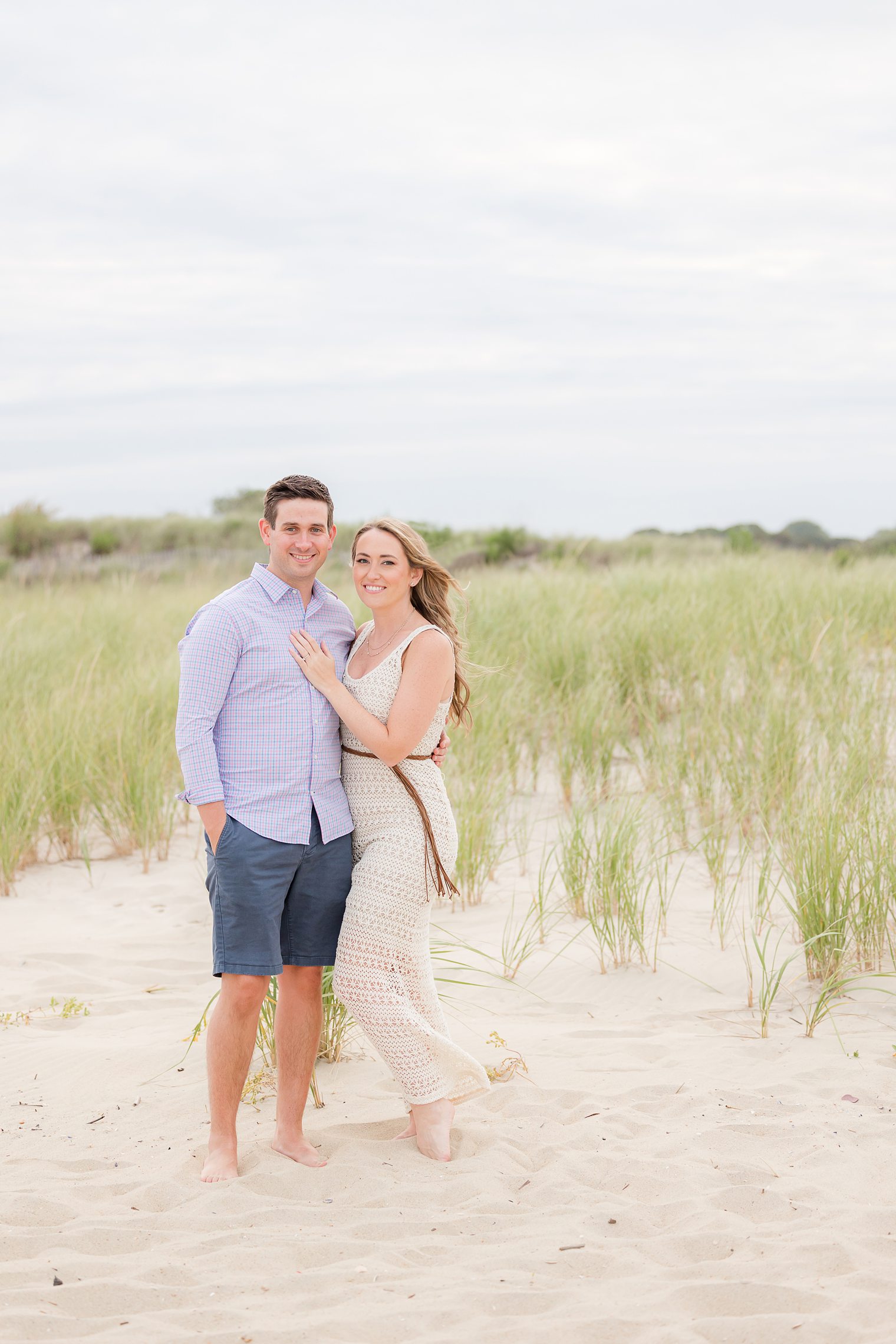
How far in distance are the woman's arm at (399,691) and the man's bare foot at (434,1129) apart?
103cm

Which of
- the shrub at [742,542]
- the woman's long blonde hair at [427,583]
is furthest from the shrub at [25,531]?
the woman's long blonde hair at [427,583]

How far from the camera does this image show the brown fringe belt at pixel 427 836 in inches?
125

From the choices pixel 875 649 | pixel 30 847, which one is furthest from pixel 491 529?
pixel 30 847

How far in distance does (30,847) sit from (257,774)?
12.3ft

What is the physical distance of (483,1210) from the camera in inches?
116

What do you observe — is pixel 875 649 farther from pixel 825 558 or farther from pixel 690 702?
pixel 825 558

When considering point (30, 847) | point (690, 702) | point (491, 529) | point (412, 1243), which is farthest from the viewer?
point (491, 529)

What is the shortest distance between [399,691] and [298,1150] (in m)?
1.35

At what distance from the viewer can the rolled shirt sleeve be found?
288 centimetres

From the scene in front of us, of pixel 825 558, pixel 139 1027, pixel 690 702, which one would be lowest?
pixel 139 1027

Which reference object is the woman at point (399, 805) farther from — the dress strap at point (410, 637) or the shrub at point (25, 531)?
the shrub at point (25, 531)

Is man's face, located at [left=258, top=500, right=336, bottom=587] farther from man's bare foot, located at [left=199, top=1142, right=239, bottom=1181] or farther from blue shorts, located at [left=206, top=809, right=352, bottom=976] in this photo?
man's bare foot, located at [left=199, top=1142, right=239, bottom=1181]

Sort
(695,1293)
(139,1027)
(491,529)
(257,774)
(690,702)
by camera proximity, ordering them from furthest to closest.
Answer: (491,529) < (690,702) < (139,1027) < (257,774) < (695,1293)

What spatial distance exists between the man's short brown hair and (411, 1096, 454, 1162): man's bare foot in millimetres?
1717
